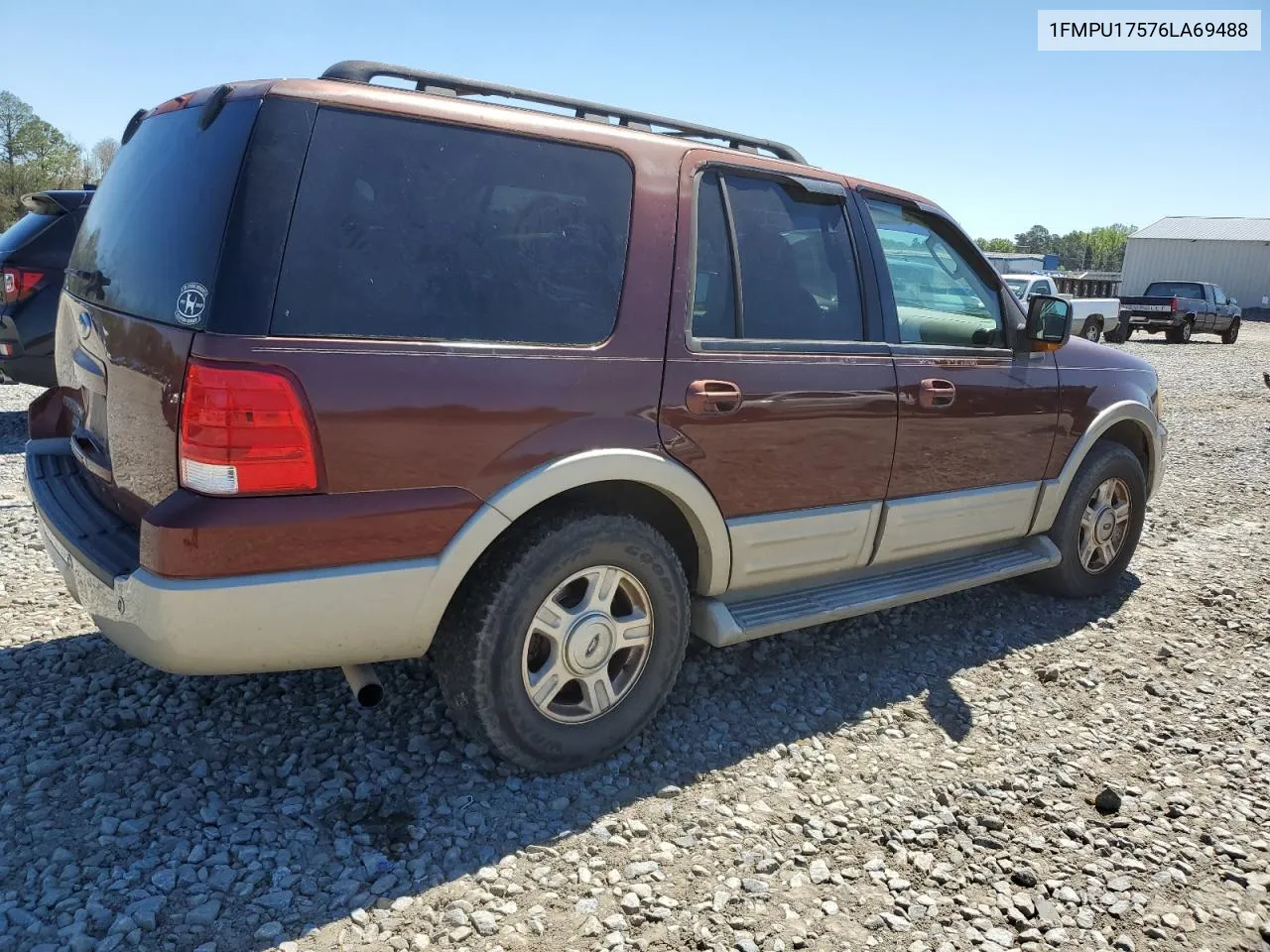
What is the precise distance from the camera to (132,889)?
235 centimetres

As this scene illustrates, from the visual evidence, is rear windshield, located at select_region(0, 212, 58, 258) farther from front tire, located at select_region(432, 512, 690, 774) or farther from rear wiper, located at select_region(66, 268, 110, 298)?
front tire, located at select_region(432, 512, 690, 774)

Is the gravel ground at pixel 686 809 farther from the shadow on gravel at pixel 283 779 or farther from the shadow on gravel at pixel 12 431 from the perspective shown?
the shadow on gravel at pixel 12 431

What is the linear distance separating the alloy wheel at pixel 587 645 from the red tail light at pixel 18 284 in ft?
20.4

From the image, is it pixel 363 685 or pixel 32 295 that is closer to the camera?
pixel 363 685

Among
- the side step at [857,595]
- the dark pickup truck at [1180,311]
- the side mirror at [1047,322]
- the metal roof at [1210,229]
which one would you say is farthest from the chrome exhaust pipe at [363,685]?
the metal roof at [1210,229]

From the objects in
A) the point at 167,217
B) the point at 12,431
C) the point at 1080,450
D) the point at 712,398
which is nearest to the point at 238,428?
the point at 167,217

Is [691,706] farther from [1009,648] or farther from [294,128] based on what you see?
[294,128]

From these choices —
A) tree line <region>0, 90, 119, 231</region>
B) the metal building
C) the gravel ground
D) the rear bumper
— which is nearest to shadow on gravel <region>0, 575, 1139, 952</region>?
the gravel ground

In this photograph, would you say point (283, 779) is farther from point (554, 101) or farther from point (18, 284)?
point (18, 284)

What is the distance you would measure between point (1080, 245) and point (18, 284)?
492 ft

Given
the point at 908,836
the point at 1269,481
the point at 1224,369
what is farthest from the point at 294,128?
the point at 1224,369

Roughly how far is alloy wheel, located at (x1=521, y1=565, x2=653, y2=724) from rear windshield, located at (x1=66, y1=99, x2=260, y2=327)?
4.39ft

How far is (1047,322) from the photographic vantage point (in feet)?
13.6

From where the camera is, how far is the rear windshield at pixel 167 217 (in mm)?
2381
